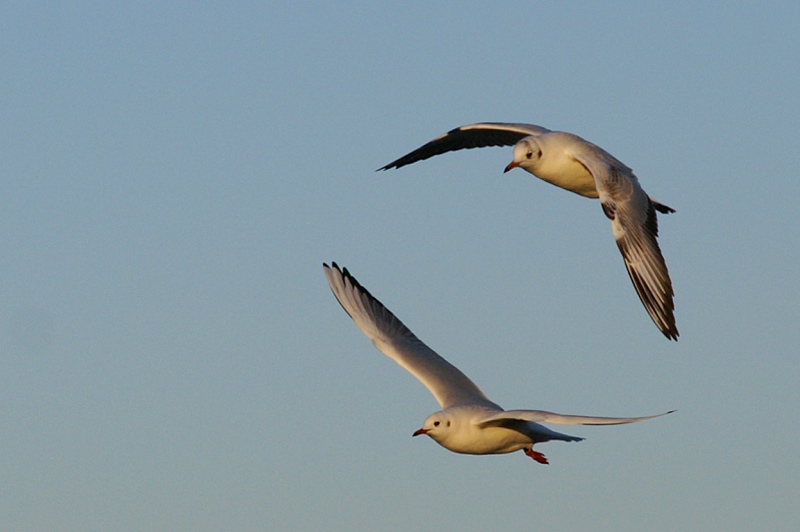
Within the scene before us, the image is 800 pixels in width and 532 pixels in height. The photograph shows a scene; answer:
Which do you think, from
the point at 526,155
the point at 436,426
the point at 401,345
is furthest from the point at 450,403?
the point at 526,155

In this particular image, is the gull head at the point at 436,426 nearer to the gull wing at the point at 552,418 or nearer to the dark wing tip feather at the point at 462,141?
the gull wing at the point at 552,418

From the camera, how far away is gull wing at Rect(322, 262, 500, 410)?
20734mm

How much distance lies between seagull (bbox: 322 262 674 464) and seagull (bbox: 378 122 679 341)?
210 centimetres

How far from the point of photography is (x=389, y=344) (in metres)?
22.4

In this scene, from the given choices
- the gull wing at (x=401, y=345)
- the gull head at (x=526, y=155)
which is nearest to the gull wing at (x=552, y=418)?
the gull wing at (x=401, y=345)

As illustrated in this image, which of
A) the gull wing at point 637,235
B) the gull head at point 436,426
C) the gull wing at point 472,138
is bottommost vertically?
the gull head at point 436,426

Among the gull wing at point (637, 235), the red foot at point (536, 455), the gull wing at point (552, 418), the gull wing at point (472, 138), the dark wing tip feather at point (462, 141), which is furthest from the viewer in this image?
the dark wing tip feather at point (462, 141)

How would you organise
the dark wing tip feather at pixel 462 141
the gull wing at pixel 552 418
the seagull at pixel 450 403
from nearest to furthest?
the gull wing at pixel 552 418 < the seagull at pixel 450 403 < the dark wing tip feather at pixel 462 141

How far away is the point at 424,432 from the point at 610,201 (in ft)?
11.9

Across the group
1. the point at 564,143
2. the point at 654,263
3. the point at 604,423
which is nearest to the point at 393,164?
the point at 564,143

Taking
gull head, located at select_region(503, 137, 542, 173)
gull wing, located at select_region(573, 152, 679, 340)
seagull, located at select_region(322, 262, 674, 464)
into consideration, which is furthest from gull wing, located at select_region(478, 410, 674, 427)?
gull head, located at select_region(503, 137, 542, 173)

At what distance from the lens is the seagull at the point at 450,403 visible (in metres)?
18.4

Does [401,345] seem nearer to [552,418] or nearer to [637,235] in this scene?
[637,235]

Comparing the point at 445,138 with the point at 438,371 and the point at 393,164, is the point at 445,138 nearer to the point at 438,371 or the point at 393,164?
the point at 393,164
